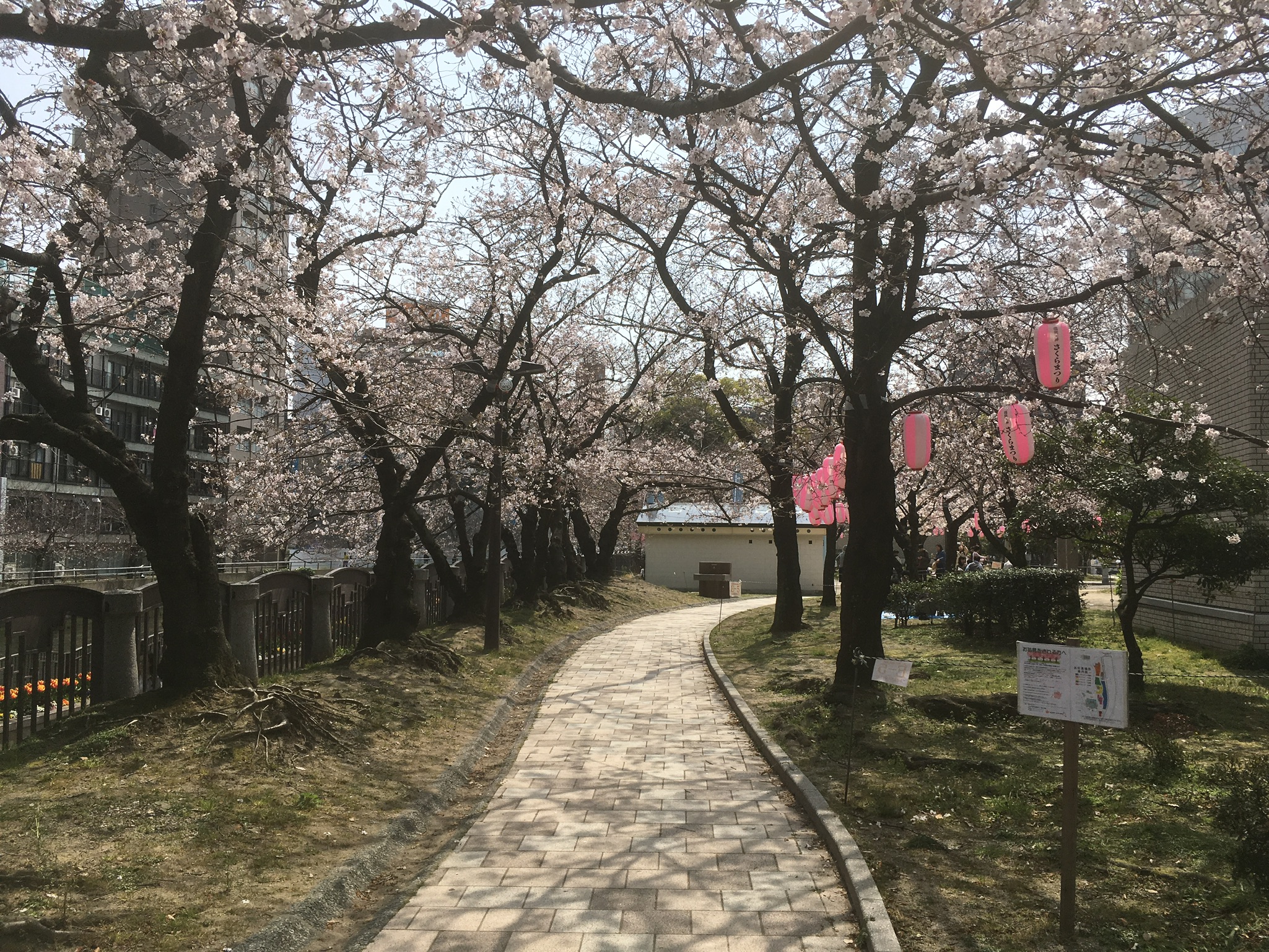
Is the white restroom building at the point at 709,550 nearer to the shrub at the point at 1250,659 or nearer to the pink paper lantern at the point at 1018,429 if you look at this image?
the shrub at the point at 1250,659

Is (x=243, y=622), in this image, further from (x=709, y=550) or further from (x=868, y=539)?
(x=709, y=550)

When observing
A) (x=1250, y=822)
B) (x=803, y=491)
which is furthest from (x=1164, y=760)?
(x=803, y=491)

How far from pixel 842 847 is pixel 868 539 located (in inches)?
245

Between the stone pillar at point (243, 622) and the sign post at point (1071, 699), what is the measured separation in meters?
8.70

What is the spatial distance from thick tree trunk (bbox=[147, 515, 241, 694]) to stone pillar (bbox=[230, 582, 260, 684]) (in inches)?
64.2

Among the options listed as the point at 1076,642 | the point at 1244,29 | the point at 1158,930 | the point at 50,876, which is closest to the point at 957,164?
the point at 1244,29

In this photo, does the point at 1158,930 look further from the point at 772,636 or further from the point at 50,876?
the point at 772,636

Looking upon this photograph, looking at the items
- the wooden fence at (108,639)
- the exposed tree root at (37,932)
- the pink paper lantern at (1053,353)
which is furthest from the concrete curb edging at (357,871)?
the pink paper lantern at (1053,353)

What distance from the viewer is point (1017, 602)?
1659cm

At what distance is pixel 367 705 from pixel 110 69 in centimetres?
647

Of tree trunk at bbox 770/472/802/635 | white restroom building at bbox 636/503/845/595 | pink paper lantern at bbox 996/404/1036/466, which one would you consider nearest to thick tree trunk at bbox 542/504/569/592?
tree trunk at bbox 770/472/802/635

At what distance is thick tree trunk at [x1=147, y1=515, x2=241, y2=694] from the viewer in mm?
8836

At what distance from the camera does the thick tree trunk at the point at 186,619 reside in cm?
884

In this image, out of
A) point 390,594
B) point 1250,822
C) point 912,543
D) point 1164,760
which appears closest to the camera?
point 1250,822
